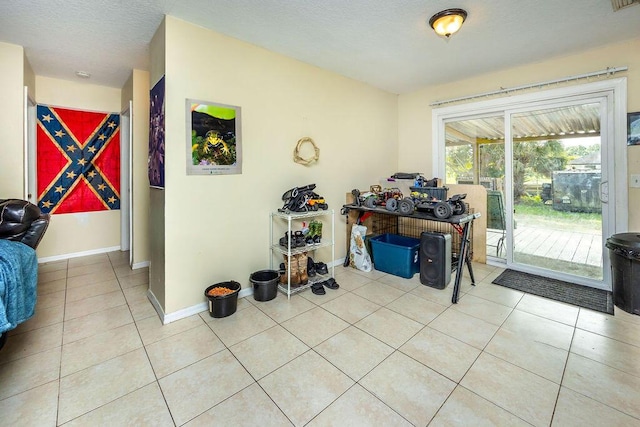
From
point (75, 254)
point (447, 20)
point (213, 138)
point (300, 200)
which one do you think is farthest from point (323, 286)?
point (75, 254)

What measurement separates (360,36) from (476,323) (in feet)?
9.08

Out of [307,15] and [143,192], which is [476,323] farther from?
[143,192]

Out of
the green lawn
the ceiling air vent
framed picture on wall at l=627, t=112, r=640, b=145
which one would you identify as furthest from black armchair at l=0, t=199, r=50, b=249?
framed picture on wall at l=627, t=112, r=640, b=145

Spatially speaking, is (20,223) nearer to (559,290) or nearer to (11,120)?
(11,120)

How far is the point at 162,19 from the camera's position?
2354 millimetres

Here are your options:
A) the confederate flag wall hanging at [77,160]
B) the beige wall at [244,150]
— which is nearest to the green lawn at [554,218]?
the beige wall at [244,150]

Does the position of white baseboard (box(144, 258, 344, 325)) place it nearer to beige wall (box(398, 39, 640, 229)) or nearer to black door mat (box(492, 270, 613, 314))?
black door mat (box(492, 270, 613, 314))

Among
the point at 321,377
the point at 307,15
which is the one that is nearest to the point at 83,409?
Answer: the point at 321,377

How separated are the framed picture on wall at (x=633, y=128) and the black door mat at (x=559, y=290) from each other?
154 centimetres

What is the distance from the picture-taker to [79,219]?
4.23m

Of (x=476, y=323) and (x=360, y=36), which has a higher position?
(x=360, y=36)

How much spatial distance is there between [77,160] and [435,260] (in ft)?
16.5

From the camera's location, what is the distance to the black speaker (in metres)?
3.01

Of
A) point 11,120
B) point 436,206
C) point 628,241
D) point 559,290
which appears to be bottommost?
point 559,290
